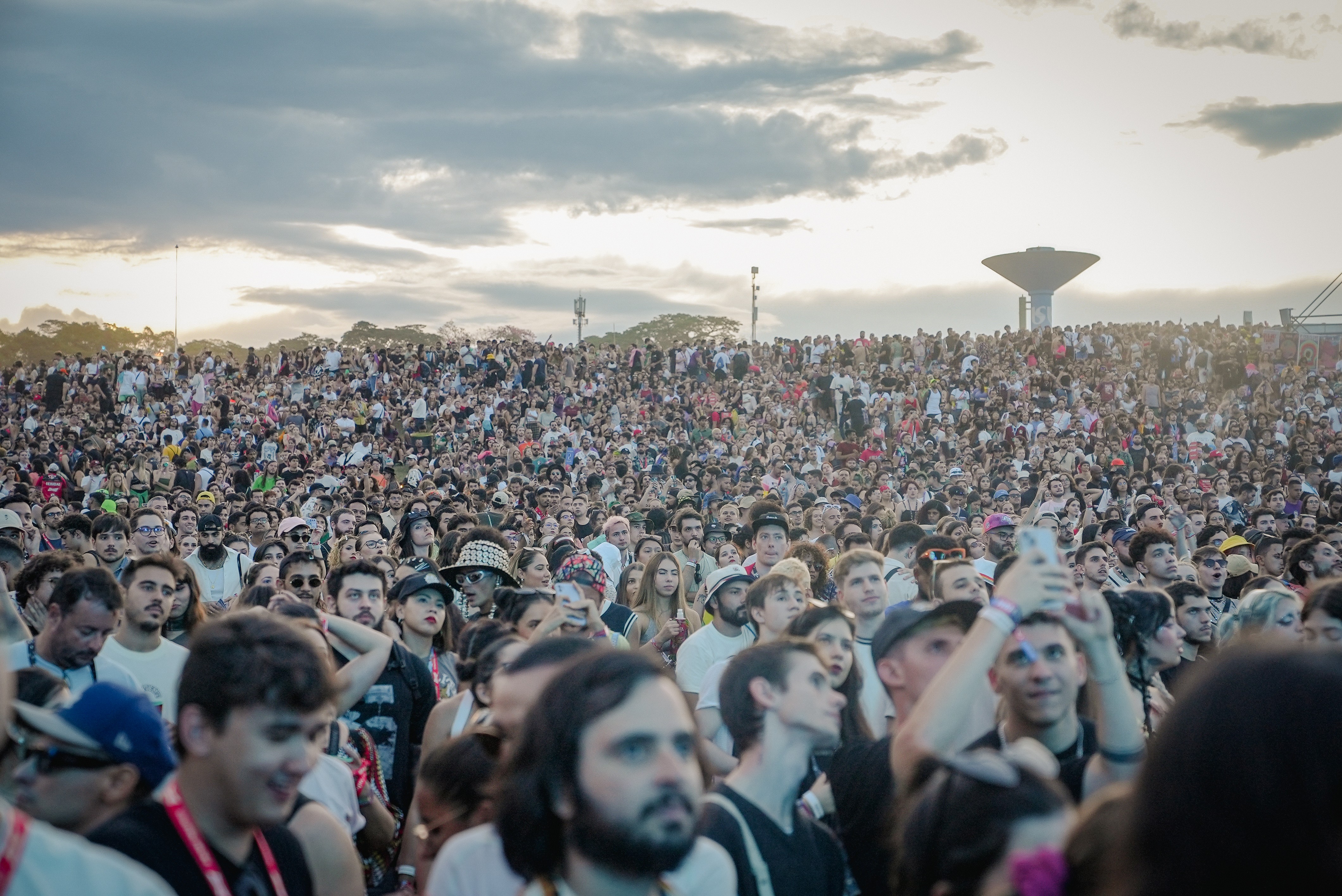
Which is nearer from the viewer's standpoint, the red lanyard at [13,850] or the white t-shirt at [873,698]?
the red lanyard at [13,850]

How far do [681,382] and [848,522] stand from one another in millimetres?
19621

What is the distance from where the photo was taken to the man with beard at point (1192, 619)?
252 inches

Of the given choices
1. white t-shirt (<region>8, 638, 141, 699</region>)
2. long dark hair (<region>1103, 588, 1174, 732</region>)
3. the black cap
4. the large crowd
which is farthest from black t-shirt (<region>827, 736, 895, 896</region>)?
the black cap

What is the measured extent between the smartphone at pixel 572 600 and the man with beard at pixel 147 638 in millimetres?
2058

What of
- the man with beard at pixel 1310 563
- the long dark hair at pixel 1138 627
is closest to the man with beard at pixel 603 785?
the long dark hair at pixel 1138 627

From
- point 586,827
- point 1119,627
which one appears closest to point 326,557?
point 1119,627

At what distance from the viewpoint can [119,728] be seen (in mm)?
2504

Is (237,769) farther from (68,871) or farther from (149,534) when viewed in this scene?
(149,534)

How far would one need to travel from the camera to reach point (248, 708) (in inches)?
102

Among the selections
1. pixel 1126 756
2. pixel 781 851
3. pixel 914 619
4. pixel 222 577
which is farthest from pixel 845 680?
pixel 222 577

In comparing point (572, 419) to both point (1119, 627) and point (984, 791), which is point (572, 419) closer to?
point (1119, 627)

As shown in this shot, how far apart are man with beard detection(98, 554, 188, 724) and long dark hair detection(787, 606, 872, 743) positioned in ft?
10.4

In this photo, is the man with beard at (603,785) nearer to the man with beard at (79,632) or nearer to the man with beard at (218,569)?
the man with beard at (79,632)

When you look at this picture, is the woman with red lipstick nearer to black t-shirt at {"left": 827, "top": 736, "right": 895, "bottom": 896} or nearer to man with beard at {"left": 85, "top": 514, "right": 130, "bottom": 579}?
black t-shirt at {"left": 827, "top": 736, "right": 895, "bottom": 896}
